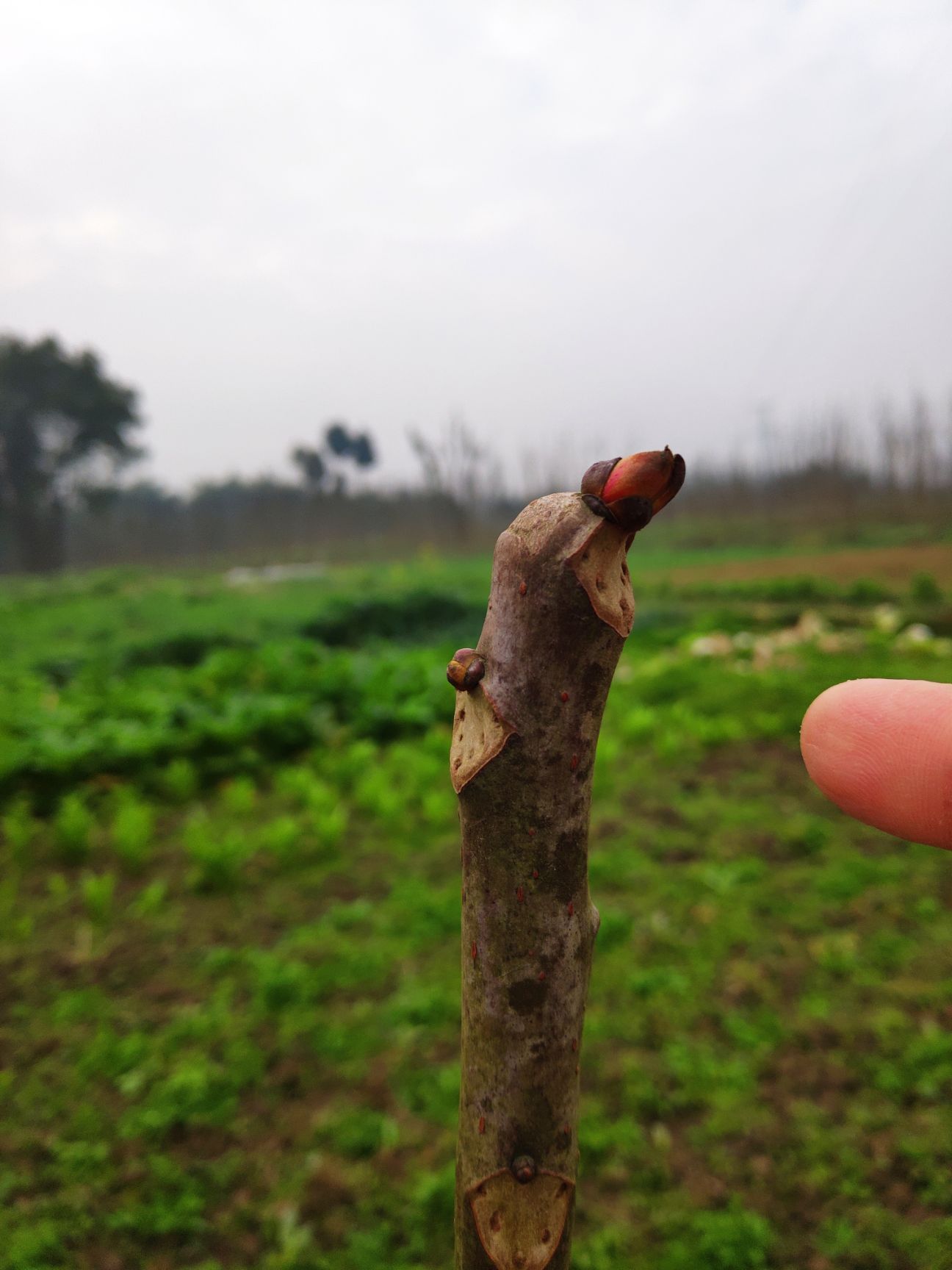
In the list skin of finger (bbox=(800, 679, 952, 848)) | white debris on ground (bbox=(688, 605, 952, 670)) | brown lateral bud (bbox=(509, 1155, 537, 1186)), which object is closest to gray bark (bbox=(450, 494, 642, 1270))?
brown lateral bud (bbox=(509, 1155, 537, 1186))

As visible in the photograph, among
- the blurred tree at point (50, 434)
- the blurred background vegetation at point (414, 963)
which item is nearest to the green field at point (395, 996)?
the blurred background vegetation at point (414, 963)

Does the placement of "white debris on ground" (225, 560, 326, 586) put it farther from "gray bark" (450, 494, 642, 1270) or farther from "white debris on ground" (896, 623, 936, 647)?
"gray bark" (450, 494, 642, 1270)

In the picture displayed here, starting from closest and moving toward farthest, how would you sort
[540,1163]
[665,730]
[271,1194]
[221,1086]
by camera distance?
[540,1163]
[271,1194]
[221,1086]
[665,730]

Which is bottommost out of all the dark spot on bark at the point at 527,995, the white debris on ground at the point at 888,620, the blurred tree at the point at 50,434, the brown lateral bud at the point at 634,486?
the white debris on ground at the point at 888,620

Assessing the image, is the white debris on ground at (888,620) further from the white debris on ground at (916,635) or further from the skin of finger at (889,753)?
the skin of finger at (889,753)

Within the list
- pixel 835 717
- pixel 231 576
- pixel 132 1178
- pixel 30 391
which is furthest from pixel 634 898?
pixel 30 391

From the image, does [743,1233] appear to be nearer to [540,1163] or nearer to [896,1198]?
[896,1198]
